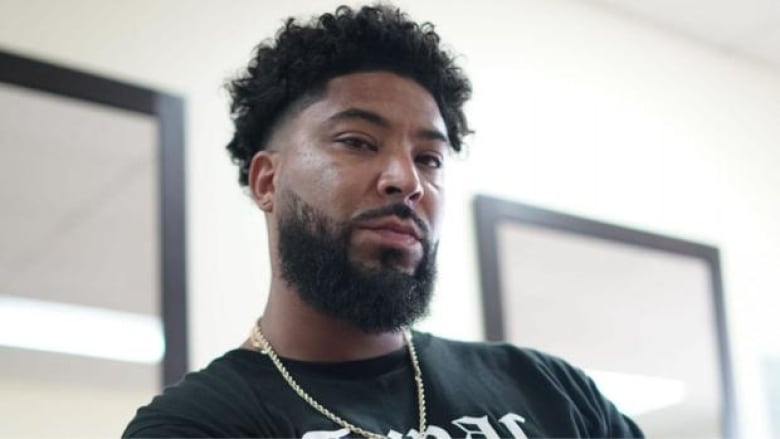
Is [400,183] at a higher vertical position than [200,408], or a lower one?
higher

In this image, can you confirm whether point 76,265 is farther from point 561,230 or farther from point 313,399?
point 561,230

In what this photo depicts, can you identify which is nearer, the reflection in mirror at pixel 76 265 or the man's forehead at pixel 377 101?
the man's forehead at pixel 377 101

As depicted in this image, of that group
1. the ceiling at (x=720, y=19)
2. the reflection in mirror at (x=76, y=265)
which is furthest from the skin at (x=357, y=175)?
the ceiling at (x=720, y=19)

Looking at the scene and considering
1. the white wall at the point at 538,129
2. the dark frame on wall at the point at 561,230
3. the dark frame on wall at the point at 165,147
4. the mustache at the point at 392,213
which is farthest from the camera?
the dark frame on wall at the point at 561,230

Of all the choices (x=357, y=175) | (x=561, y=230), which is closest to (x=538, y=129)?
(x=561, y=230)

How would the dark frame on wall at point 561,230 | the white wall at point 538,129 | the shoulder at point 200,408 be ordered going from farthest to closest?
the dark frame on wall at point 561,230 → the white wall at point 538,129 → the shoulder at point 200,408

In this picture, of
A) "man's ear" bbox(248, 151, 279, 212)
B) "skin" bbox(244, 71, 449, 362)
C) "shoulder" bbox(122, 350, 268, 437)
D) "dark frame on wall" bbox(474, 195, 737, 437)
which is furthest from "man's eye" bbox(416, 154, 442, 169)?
"dark frame on wall" bbox(474, 195, 737, 437)

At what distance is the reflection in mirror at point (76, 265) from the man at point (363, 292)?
1.88ft

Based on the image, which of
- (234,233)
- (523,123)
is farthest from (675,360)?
(234,233)

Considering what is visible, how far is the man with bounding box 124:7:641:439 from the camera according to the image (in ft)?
3.50

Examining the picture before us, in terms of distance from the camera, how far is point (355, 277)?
44.5 inches

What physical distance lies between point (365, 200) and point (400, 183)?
4 centimetres

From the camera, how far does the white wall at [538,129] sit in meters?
1.89

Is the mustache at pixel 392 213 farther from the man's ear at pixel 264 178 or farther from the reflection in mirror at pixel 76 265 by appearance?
the reflection in mirror at pixel 76 265
